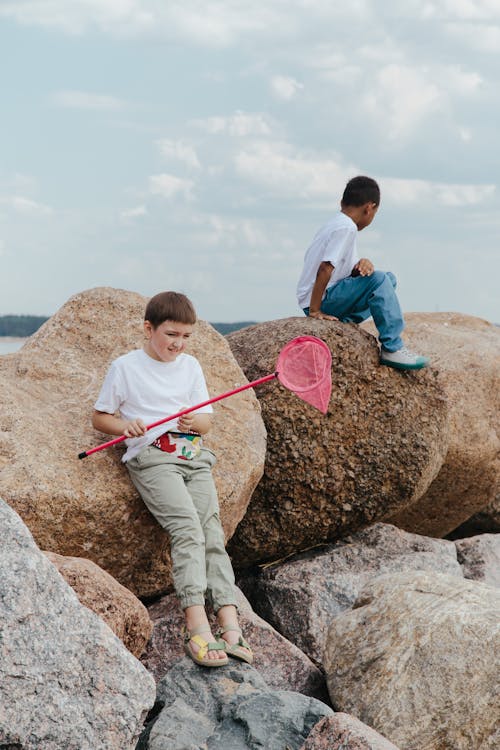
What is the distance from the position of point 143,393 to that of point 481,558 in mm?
4115

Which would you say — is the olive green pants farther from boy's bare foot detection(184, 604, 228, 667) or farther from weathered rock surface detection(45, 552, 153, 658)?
weathered rock surface detection(45, 552, 153, 658)

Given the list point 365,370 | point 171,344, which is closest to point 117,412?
point 171,344

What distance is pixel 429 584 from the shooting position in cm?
597

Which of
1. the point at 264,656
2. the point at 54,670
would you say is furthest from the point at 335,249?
the point at 54,670

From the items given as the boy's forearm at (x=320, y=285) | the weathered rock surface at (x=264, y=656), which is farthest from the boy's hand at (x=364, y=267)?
the weathered rock surface at (x=264, y=656)

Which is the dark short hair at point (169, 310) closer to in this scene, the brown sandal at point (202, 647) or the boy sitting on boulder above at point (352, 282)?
the brown sandal at point (202, 647)

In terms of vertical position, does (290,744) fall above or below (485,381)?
below

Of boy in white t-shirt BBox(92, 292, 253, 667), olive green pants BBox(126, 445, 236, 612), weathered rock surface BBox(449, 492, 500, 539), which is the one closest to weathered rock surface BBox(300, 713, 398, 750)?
boy in white t-shirt BBox(92, 292, 253, 667)

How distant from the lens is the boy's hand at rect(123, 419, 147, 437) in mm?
5895

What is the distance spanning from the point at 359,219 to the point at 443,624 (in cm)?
420

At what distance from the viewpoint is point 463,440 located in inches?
364

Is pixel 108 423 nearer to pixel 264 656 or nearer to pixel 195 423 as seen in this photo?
pixel 195 423

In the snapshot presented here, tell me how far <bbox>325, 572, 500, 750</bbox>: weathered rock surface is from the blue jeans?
9.08ft

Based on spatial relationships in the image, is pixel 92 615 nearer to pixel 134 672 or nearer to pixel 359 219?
pixel 134 672
